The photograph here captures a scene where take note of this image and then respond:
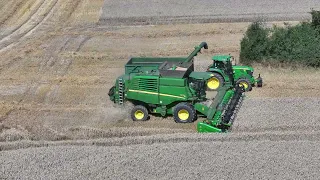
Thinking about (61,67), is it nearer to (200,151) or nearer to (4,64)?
(4,64)

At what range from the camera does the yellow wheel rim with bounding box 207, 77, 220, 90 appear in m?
20.8

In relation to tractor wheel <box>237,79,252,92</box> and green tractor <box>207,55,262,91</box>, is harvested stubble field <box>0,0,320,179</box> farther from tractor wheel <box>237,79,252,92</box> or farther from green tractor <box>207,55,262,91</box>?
green tractor <box>207,55,262,91</box>

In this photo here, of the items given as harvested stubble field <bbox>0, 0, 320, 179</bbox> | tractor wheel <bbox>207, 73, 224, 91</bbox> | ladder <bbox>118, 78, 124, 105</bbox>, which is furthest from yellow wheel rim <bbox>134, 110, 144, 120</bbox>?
tractor wheel <bbox>207, 73, 224, 91</bbox>

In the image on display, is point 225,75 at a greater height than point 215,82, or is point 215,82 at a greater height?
point 225,75

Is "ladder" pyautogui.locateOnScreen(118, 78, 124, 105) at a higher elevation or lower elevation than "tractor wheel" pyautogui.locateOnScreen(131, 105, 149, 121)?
higher

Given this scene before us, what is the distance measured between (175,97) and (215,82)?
3.23m

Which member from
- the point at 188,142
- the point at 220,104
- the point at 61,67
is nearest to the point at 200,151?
the point at 188,142

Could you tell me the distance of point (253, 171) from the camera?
14.3 m

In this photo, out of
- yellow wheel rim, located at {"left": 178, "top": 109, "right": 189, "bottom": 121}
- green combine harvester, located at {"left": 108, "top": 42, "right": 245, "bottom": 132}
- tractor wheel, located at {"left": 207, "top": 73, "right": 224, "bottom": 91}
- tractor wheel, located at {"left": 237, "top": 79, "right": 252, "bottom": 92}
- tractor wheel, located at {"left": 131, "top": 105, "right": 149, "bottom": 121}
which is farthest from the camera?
tractor wheel, located at {"left": 237, "top": 79, "right": 252, "bottom": 92}

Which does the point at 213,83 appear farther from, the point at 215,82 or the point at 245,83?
the point at 245,83

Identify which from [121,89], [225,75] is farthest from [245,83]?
[121,89]

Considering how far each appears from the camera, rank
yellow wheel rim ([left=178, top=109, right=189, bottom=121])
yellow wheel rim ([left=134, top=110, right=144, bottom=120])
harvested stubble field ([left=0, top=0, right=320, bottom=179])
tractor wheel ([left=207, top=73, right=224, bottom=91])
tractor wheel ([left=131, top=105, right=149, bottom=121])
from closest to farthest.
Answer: harvested stubble field ([left=0, top=0, right=320, bottom=179])
yellow wheel rim ([left=178, top=109, right=189, bottom=121])
tractor wheel ([left=131, top=105, right=149, bottom=121])
yellow wheel rim ([left=134, top=110, right=144, bottom=120])
tractor wheel ([left=207, top=73, right=224, bottom=91])

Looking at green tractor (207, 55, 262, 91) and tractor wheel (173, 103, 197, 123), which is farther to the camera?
green tractor (207, 55, 262, 91)

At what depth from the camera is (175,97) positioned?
18.1 metres
